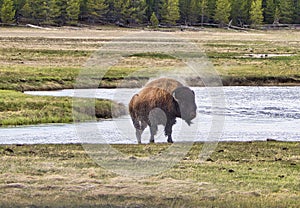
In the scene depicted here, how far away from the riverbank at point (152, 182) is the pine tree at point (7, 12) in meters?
96.0

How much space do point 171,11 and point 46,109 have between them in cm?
10520

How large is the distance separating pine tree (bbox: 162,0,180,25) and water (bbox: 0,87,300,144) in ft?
306

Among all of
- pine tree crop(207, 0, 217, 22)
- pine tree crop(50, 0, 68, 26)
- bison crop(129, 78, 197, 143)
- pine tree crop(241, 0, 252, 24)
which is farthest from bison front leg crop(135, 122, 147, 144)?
pine tree crop(241, 0, 252, 24)

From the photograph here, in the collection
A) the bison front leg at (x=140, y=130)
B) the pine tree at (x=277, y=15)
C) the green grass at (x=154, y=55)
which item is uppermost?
the bison front leg at (x=140, y=130)

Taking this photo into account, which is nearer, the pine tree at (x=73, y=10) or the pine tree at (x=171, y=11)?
the pine tree at (x=73, y=10)

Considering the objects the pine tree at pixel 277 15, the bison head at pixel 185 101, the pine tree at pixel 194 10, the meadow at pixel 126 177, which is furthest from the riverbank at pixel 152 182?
the pine tree at pixel 277 15

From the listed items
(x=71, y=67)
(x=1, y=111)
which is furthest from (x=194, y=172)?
(x=71, y=67)

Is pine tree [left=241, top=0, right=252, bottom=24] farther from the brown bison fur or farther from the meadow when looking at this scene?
the brown bison fur

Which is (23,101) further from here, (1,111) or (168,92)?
(168,92)

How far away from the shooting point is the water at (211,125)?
2514 cm

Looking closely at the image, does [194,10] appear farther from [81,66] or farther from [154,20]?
[81,66]

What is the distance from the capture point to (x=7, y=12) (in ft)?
372

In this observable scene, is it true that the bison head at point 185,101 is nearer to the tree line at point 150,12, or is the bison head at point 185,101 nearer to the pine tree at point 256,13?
the tree line at point 150,12

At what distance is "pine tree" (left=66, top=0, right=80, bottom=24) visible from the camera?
403 ft
